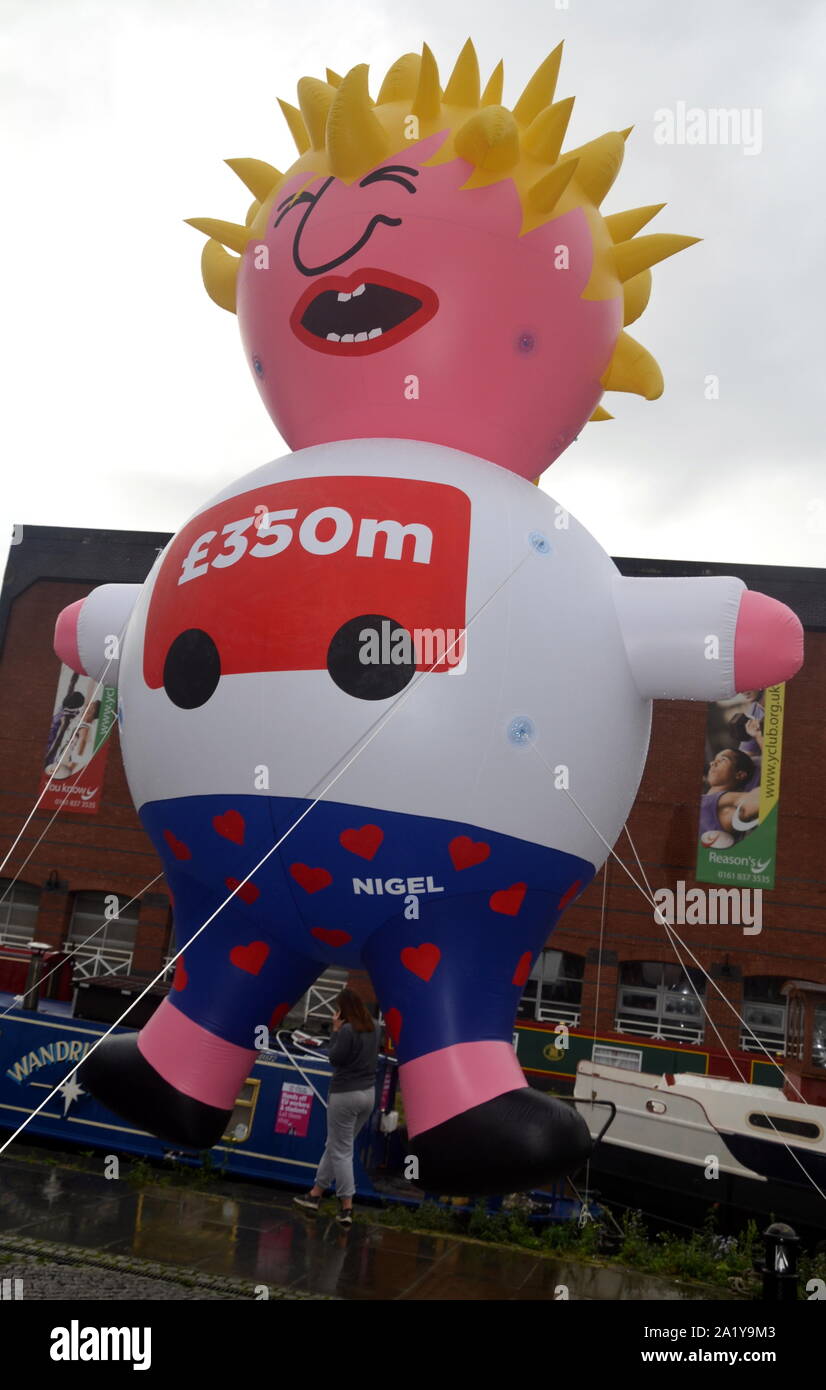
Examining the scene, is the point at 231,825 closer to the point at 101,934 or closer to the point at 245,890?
the point at 245,890

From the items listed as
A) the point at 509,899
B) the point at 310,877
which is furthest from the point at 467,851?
the point at 310,877

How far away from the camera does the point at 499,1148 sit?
395cm

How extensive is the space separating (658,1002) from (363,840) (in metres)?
16.2

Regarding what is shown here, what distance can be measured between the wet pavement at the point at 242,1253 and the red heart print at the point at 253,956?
2.20 metres

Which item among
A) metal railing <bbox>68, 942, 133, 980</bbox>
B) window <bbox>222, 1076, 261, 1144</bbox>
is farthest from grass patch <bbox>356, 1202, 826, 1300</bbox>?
metal railing <bbox>68, 942, 133, 980</bbox>

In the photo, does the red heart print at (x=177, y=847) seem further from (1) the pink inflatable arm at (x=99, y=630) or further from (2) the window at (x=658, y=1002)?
(2) the window at (x=658, y=1002)

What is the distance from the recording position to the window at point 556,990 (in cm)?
1894

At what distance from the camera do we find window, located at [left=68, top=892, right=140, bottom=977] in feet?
66.0

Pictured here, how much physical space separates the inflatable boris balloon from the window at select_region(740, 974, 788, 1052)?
1541 centimetres

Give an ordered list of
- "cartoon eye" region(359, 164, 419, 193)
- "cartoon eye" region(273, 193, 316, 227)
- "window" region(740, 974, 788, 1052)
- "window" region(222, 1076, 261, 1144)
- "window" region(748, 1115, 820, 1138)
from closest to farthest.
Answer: "cartoon eye" region(359, 164, 419, 193), "cartoon eye" region(273, 193, 316, 227), "window" region(222, 1076, 261, 1144), "window" region(748, 1115, 820, 1138), "window" region(740, 974, 788, 1052)

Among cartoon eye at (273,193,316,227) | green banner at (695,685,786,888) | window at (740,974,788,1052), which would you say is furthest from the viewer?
window at (740,974,788,1052)

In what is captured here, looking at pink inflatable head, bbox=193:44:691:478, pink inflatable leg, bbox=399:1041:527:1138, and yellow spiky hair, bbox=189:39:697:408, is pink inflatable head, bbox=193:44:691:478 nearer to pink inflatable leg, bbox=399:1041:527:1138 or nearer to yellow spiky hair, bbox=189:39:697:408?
yellow spiky hair, bbox=189:39:697:408
